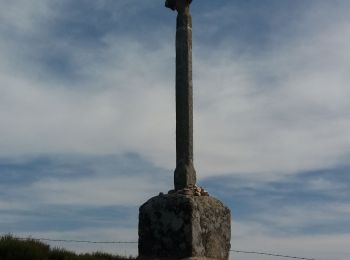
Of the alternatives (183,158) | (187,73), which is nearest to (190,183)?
(183,158)

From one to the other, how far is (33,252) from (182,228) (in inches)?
104

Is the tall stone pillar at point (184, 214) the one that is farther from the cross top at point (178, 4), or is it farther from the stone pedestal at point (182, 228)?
the cross top at point (178, 4)

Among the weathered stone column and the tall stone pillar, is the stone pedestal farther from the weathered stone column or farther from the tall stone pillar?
the weathered stone column

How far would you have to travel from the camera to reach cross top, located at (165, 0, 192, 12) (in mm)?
8023

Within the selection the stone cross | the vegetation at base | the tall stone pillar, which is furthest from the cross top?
the vegetation at base

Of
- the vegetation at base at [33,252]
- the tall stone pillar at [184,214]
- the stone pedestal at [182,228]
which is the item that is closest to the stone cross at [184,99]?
the tall stone pillar at [184,214]

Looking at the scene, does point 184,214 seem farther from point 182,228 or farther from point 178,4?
point 178,4

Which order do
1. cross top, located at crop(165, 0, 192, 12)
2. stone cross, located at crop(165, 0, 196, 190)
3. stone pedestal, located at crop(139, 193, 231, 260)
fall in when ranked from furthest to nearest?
cross top, located at crop(165, 0, 192, 12) → stone cross, located at crop(165, 0, 196, 190) → stone pedestal, located at crop(139, 193, 231, 260)

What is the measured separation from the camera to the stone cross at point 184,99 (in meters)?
7.39

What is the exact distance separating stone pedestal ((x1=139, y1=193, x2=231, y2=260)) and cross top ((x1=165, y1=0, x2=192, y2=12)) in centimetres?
267

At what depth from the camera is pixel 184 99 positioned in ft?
25.1

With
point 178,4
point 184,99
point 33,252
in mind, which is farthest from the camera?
point 33,252

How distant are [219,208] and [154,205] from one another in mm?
846

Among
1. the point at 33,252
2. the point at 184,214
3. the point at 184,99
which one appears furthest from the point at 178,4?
the point at 33,252
